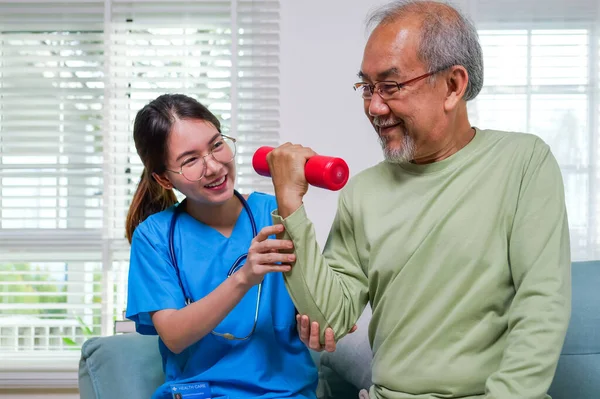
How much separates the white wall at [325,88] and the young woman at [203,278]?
1481 millimetres

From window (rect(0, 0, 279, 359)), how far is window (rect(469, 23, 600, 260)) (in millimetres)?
997

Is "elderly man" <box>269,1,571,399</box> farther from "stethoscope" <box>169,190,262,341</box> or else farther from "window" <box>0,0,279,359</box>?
"window" <box>0,0,279,359</box>

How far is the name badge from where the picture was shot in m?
1.61

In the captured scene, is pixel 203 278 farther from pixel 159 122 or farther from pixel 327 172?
pixel 327 172

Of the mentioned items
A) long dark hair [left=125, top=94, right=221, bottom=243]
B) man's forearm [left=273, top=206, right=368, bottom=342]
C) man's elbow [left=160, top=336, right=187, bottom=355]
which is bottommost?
man's elbow [left=160, top=336, right=187, bottom=355]

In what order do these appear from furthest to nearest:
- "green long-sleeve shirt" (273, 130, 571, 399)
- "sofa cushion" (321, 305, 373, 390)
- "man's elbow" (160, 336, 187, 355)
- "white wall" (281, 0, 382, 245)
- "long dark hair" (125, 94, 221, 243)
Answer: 1. "white wall" (281, 0, 382, 245)
2. "sofa cushion" (321, 305, 373, 390)
3. "long dark hair" (125, 94, 221, 243)
4. "man's elbow" (160, 336, 187, 355)
5. "green long-sleeve shirt" (273, 130, 571, 399)

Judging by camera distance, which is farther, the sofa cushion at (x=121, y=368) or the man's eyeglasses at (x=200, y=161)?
the sofa cushion at (x=121, y=368)

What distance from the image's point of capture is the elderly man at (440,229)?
1.39m

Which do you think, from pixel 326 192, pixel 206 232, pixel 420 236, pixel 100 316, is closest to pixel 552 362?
pixel 420 236

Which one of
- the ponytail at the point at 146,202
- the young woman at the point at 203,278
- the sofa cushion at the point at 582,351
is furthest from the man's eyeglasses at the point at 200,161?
the sofa cushion at the point at 582,351

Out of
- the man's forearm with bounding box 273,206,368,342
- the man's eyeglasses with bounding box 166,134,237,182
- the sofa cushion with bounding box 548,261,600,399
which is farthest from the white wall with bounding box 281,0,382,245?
the man's forearm with bounding box 273,206,368,342

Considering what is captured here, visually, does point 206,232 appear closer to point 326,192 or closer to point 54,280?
point 326,192

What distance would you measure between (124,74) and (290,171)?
221 centimetres

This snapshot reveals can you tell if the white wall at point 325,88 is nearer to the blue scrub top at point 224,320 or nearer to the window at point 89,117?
the window at point 89,117
